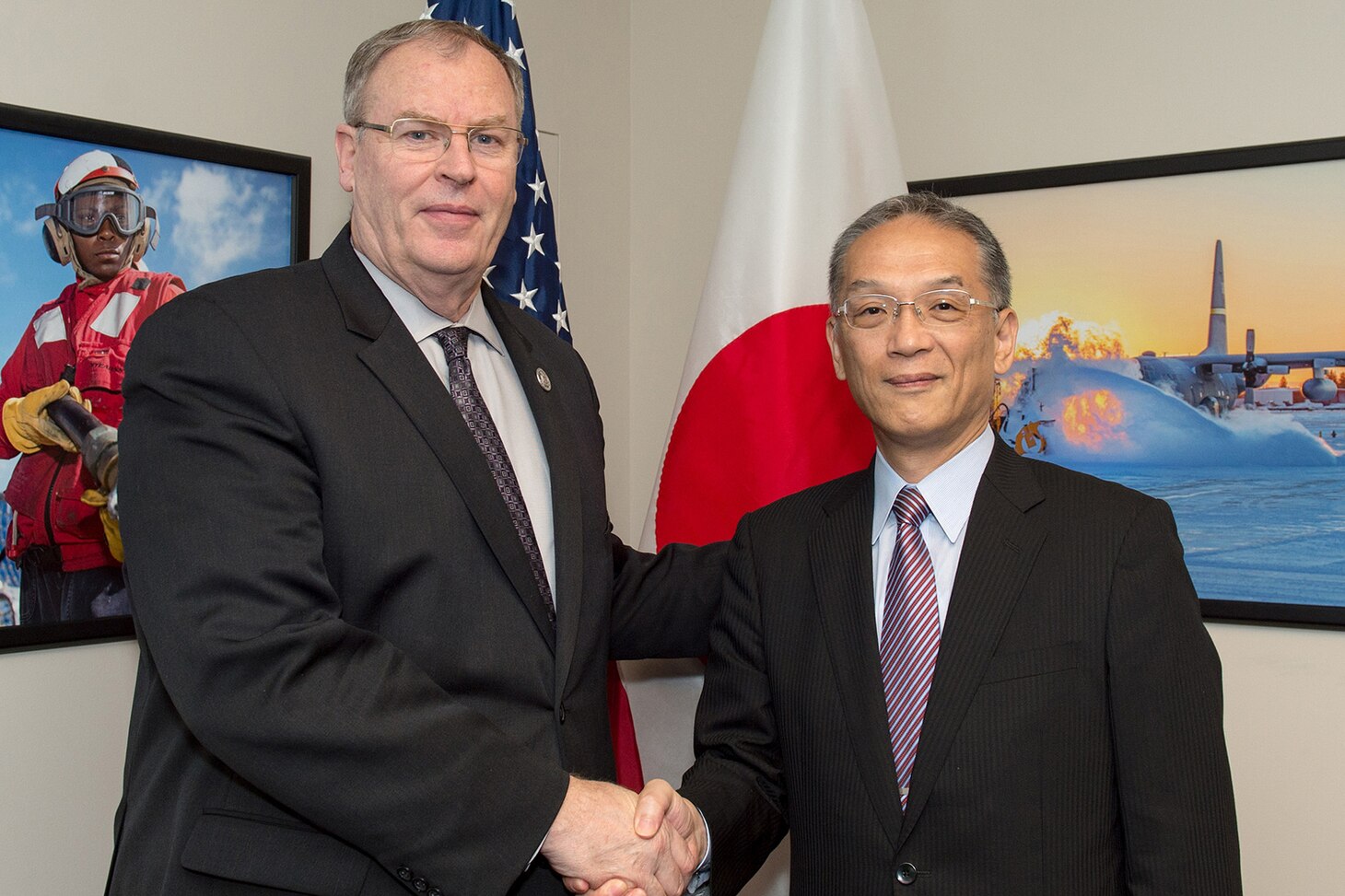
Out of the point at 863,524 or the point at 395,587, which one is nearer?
the point at 395,587

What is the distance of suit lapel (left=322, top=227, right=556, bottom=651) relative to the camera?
5.34ft

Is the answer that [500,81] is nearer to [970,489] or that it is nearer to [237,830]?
[970,489]

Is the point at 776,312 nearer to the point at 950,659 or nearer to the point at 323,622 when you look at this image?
the point at 950,659

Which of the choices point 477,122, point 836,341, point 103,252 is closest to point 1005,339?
point 836,341

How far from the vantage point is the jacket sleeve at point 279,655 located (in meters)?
1.44

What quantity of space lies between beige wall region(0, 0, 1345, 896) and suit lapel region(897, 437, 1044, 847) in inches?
35.7

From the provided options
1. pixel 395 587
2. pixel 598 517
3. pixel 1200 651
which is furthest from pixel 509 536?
pixel 1200 651

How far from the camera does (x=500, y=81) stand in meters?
1.81

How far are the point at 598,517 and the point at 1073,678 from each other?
792 mm

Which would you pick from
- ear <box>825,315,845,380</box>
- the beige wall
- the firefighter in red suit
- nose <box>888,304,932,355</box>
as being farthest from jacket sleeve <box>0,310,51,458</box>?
nose <box>888,304,932,355</box>

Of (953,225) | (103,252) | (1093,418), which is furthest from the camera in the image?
(1093,418)

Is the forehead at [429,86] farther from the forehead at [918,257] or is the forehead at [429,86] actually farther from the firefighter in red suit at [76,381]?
the firefighter in red suit at [76,381]

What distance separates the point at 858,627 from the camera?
1726 millimetres

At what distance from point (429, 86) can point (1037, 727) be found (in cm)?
127
